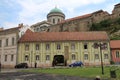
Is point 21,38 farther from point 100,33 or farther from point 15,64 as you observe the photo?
→ point 100,33

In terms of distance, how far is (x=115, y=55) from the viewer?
58.6 meters

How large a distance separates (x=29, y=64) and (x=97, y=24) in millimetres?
52789

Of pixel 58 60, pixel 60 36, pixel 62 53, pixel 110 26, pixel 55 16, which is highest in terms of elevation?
pixel 55 16

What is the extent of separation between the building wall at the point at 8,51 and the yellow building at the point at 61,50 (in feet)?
5.05

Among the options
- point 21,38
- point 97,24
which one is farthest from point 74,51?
point 97,24

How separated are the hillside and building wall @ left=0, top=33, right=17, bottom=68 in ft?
138

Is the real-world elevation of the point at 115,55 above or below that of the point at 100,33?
below

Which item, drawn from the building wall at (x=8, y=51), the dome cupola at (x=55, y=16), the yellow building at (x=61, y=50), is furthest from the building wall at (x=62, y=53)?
the dome cupola at (x=55, y=16)

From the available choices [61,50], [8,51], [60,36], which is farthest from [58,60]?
[8,51]

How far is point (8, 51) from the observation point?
192 feet

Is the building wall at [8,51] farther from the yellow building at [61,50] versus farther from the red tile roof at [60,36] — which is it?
the red tile roof at [60,36]

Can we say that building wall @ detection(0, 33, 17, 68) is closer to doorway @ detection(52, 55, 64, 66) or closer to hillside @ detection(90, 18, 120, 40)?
doorway @ detection(52, 55, 64, 66)

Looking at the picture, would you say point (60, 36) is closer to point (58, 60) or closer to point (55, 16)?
point (58, 60)

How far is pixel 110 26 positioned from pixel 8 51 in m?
52.3
